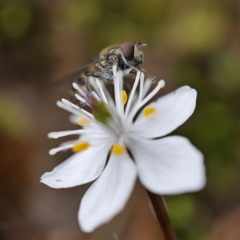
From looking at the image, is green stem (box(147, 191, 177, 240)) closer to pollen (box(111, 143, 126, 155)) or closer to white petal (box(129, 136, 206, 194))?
white petal (box(129, 136, 206, 194))

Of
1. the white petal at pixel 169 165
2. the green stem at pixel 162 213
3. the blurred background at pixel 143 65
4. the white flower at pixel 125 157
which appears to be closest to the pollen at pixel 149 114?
the white flower at pixel 125 157

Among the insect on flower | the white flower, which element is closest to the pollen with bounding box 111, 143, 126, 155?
the white flower

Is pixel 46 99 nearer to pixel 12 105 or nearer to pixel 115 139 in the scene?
pixel 12 105

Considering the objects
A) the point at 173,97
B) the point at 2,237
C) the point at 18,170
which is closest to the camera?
the point at 173,97

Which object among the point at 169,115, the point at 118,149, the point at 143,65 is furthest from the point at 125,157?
the point at 143,65

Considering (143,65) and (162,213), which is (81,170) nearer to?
(162,213)

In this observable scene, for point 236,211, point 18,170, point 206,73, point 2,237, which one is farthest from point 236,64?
point 2,237
